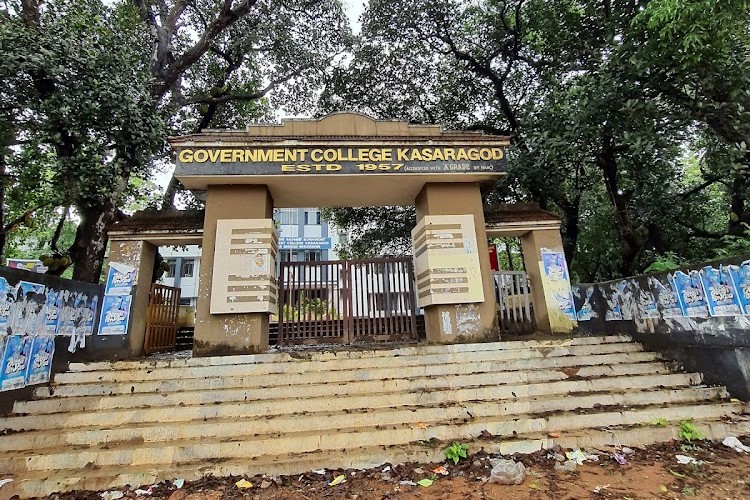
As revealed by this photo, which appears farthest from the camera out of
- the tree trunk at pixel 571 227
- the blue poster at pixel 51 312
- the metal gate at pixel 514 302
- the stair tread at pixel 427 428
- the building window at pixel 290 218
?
the building window at pixel 290 218

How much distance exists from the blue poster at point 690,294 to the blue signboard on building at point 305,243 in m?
21.5

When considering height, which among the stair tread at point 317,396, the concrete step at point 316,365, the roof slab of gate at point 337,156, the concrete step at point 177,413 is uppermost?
the roof slab of gate at point 337,156

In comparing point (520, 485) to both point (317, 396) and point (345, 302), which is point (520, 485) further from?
point (345, 302)

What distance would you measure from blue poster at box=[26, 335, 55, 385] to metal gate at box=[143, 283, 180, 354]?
1.99 metres

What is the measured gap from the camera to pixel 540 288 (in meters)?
8.38

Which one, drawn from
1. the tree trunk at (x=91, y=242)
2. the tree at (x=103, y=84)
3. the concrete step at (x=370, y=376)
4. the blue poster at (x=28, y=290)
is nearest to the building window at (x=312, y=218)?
the tree at (x=103, y=84)

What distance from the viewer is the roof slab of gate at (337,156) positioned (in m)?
7.34

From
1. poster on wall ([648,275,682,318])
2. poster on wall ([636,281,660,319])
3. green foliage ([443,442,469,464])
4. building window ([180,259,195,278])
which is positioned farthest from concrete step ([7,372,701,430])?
building window ([180,259,195,278])

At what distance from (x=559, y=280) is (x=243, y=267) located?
260 inches

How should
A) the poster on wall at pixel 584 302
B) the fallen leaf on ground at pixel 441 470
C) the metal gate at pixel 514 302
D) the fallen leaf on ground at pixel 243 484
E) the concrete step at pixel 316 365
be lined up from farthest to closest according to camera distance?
the metal gate at pixel 514 302 → the poster on wall at pixel 584 302 → the concrete step at pixel 316 365 → the fallen leaf on ground at pixel 441 470 → the fallen leaf on ground at pixel 243 484

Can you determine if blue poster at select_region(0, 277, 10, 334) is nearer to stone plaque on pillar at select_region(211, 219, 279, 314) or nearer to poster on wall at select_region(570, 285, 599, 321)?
stone plaque on pillar at select_region(211, 219, 279, 314)

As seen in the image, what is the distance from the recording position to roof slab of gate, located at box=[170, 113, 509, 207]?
289 inches

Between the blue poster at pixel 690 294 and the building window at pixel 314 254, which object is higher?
the building window at pixel 314 254

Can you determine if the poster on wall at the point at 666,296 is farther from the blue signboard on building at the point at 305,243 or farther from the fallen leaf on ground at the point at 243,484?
the blue signboard on building at the point at 305,243
